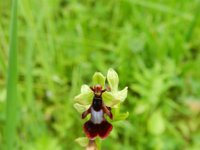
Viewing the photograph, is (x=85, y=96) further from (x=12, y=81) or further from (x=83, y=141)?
(x=12, y=81)

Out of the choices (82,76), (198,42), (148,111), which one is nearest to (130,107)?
(148,111)

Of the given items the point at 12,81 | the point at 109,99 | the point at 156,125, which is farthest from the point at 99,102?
the point at 156,125

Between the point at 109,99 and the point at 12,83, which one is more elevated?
the point at 12,83

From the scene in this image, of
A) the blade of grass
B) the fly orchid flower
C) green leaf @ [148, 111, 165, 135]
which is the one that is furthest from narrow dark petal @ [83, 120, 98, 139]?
green leaf @ [148, 111, 165, 135]

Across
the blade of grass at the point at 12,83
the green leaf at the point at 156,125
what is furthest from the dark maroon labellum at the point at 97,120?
the green leaf at the point at 156,125

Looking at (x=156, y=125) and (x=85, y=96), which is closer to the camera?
(x=85, y=96)

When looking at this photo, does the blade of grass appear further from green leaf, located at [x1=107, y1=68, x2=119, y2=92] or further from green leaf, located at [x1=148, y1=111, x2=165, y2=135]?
green leaf, located at [x1=148, y1=111, x2=165, y2=135]
